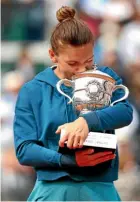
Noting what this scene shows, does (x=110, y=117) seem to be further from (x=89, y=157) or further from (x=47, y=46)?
(x=47, y=46)

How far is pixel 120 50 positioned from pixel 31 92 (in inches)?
187

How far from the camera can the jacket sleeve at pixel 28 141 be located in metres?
2.39

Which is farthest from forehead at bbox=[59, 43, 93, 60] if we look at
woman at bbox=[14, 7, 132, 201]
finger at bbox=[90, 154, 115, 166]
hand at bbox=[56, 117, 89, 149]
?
finger at bbox=[90, 154, 115, 166]

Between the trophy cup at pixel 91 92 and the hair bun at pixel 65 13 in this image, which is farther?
the hair bun at pixel 65 13

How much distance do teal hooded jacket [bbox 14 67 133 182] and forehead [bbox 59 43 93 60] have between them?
0.43ft

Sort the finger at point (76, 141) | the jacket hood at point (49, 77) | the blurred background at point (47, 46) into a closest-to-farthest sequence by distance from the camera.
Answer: the finger at point (76, 141) < the jacket hood at point (49, 77) < the blurred background at point (47, 46)

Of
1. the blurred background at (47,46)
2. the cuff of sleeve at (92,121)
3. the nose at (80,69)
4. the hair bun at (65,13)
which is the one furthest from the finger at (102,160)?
the blurred background at (47,46)

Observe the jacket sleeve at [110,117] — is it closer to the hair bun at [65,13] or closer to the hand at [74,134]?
the hand at [74,134]

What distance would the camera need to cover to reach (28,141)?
2.44m

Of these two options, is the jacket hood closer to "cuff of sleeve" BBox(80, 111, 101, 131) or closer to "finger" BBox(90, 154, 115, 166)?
"cuff of sleeve" BBox(80, 111, 101, 131)

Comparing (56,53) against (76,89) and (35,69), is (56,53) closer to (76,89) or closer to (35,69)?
(76,89)

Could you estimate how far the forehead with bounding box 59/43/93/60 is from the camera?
95.2 inches

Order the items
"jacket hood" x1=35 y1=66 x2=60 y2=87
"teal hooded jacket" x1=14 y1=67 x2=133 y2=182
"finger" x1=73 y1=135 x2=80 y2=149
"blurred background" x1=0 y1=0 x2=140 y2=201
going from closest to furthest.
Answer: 1. "finger" x1=73 y1=135 x2=80 y2=149
2. "teal hooded jacket" x1=14 y1=67 x2=133 y2=182
3. "jacket hood" x1=35 y1=66 x2=60 y2=87
4. "blurred background" x1=0 y1=0 x2=140 y2=201

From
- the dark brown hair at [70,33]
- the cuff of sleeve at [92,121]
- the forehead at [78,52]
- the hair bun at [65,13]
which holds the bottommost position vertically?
the cuff of sleeve at [92,121]
